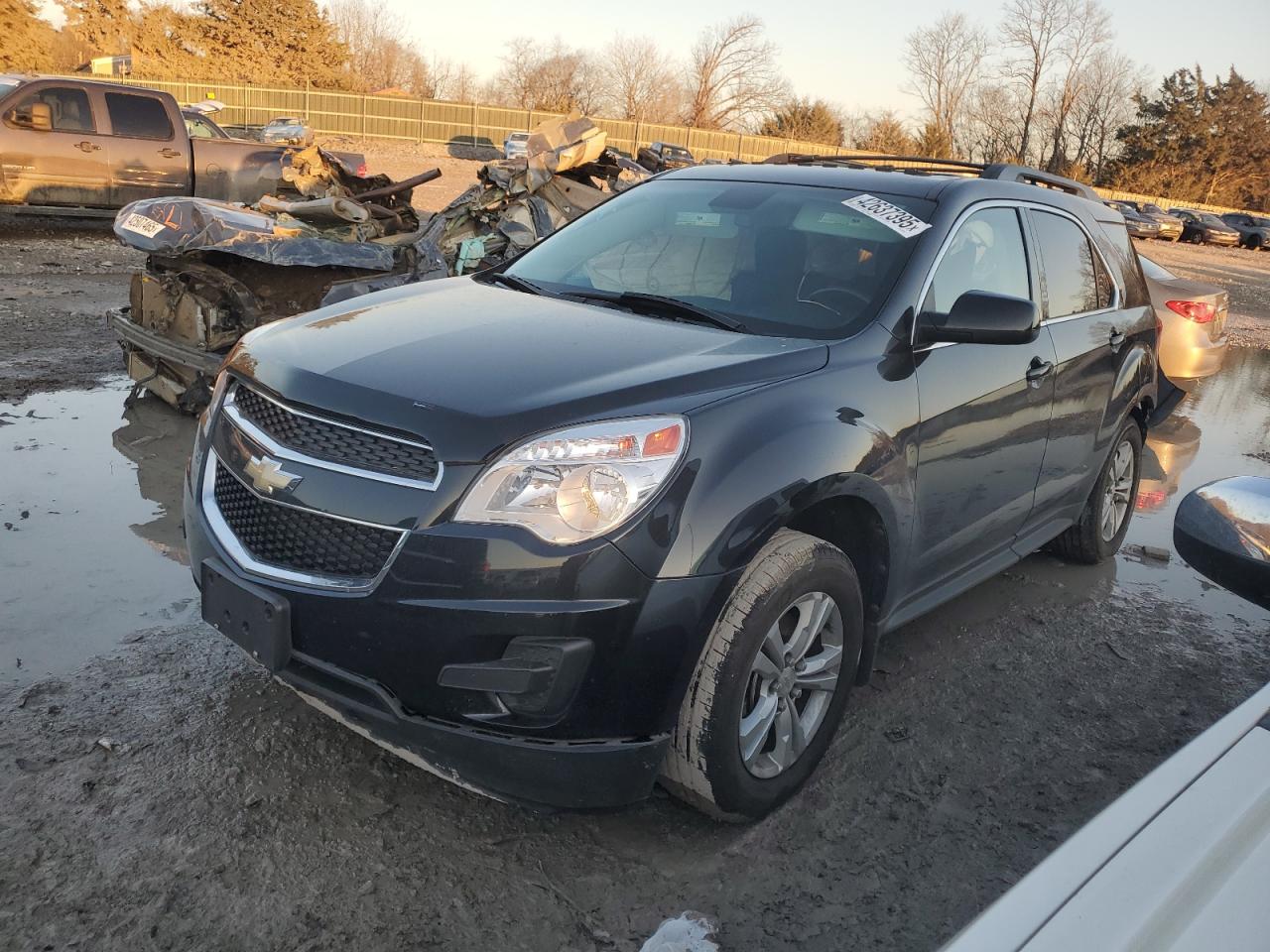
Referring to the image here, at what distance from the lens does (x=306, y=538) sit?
8.11 feet

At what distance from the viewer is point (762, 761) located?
2.78 meters

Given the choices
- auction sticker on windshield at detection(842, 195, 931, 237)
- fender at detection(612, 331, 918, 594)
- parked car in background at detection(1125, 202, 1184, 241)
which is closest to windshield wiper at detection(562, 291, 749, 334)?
fender at detection(612, 331, 918, 594)

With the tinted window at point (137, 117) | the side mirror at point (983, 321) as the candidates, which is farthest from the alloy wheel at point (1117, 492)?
the tinted window at point (137, 117)

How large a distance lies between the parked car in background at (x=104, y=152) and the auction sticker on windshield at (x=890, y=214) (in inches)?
397

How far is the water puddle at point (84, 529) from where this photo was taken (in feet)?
11.6

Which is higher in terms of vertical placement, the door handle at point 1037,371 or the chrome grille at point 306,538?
the door handle at point 1037,371

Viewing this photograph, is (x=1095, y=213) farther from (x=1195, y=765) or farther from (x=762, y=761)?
(x=1195, y=765)

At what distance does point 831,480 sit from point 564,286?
132 centimetres

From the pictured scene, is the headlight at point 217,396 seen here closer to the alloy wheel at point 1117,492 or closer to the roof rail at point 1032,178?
the roof rail at point 1032,178

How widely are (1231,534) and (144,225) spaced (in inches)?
216

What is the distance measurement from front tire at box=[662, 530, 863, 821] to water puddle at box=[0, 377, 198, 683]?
208cm

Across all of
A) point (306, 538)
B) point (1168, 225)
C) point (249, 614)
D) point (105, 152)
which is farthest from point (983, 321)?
point (1168, 225)

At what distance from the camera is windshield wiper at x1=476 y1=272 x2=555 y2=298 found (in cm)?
356

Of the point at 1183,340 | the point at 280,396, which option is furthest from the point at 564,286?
the point at 1183,340
